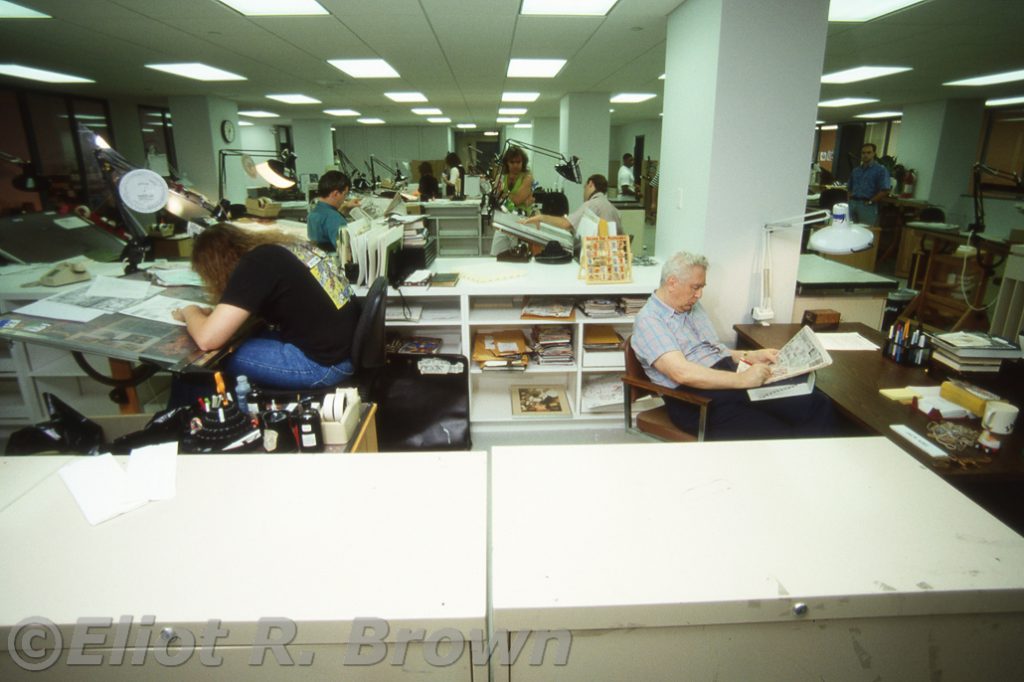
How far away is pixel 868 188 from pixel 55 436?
9.20m

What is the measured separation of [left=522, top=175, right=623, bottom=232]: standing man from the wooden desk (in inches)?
65.6

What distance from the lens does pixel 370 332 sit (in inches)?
90.5

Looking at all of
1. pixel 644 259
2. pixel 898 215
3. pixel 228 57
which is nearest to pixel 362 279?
pixel 644 259

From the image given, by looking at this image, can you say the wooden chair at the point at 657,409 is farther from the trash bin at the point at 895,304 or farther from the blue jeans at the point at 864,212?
the blue jeans at the point at 864,212

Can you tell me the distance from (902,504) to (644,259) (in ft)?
9.32

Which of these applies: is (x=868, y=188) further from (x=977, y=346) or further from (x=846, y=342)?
(x=977, y=346)

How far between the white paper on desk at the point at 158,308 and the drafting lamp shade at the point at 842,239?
2.72m

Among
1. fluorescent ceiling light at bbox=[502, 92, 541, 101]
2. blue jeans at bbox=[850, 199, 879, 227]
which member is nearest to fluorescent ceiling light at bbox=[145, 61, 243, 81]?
fluorescent ceiling light at bbox=[502, 92, 541, 101]

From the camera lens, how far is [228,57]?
5023mm

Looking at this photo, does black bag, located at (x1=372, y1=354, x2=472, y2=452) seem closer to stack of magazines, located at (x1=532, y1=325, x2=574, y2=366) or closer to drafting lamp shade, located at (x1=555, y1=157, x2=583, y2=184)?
stack of magazines, located at (x1=532, y1=325, x2=574, y2=366)

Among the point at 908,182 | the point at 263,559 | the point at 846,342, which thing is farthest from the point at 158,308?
the point at 908,182

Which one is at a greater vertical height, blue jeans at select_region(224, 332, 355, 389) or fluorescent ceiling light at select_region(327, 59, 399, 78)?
fluorescent ceiling light at select_region(327, 59, 399, 78)

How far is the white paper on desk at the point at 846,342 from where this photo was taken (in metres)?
2.55

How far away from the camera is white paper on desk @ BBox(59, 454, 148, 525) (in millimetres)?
1086
